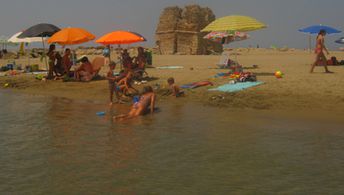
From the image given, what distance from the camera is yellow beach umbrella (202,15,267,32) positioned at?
1314 cm

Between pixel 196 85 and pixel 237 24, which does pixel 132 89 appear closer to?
pixel 196 85

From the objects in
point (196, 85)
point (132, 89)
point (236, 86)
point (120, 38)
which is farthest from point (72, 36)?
point (236, 86)

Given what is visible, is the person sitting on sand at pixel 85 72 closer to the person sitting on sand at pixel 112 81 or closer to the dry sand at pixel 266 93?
the dry sand at pixel 266 93

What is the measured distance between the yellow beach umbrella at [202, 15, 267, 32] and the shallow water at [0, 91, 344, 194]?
4.47m

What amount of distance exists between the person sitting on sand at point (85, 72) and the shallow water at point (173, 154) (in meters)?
5.63

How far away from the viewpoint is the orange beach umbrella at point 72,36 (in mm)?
14359

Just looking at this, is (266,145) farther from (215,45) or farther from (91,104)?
(215,45)

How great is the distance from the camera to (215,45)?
120ft

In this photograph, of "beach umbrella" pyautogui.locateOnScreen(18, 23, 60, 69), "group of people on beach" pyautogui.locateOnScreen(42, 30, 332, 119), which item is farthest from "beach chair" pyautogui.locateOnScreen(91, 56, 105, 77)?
"beach umbrella" pyautogui.locateOnScreen(18, 23, 60, 69)

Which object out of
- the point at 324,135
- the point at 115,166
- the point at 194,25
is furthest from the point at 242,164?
the point at 194,25

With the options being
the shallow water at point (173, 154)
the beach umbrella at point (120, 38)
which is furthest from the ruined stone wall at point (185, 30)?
the shallow water at point (173, 154)

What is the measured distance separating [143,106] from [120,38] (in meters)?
4.68

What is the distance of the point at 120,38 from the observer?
13.3m

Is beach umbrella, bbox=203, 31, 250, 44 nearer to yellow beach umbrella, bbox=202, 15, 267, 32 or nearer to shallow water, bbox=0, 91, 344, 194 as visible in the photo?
yellow beach umbrella, bbox=202, 15, 267, 32
